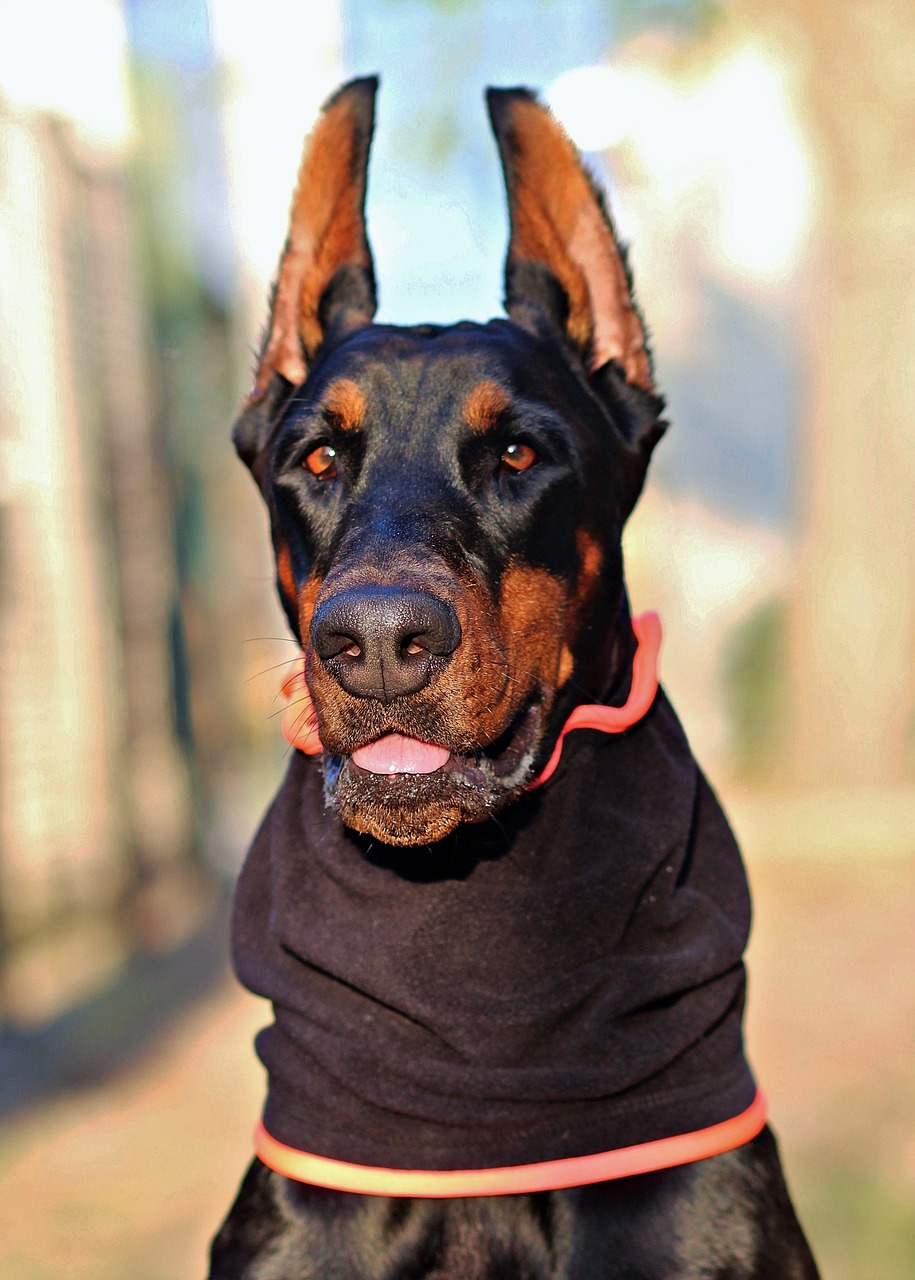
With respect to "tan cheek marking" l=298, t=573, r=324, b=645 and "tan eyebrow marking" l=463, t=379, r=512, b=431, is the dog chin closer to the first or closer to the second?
"tan cheek marking" l=298, t=573, r=324, b=645

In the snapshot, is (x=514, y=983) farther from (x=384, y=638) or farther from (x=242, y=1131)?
(x=242, y=1131)

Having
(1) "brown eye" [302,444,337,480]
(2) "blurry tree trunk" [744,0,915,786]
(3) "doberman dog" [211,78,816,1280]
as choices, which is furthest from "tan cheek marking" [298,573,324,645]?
(2) "blurry tree trunk" [744,0,915,786]

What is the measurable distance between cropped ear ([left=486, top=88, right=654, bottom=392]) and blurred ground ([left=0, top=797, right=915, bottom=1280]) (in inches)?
109

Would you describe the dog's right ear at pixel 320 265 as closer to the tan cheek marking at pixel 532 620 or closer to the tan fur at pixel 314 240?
the tan fur at pixel 314 240

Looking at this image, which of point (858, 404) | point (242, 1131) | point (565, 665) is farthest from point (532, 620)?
point (858, 404)

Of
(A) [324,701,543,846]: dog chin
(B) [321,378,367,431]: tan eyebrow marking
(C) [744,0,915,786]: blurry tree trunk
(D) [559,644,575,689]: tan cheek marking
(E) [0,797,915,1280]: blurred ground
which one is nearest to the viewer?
(A) [324,701,543,846]: dog chin

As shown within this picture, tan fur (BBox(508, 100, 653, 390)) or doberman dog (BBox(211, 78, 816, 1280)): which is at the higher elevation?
tan fur (BBox(508, 100, 653, 390))

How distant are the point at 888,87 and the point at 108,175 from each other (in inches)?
237

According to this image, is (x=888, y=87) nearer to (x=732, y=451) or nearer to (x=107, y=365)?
(x=732, y=451)

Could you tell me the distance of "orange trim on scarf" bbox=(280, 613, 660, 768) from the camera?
241 centimetres

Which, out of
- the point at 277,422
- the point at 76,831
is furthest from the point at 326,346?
the point at 76,831

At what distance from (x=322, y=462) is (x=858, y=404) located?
333 inches

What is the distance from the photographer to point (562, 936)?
7.65ft

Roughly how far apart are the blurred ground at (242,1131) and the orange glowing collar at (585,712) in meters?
2.35
